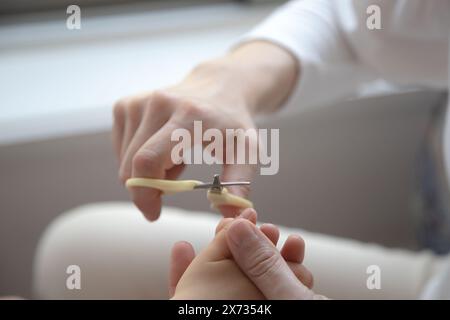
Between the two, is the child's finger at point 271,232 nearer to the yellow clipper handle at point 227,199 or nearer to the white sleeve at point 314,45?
the yellow clipper handle at point 227,199

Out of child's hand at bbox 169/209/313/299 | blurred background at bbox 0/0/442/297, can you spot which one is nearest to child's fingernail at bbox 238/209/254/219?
child's hand at bbox 169/209/313/299

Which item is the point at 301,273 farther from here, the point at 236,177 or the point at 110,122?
the point at 110,122

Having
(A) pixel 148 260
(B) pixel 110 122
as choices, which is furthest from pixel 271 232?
(B) pixel 110 122

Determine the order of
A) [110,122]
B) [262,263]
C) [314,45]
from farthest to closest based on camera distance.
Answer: [110,122]
[314,45]
[262,263]

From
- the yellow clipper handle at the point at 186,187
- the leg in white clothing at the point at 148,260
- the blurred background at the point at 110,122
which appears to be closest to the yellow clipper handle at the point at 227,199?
the yellow clipper handle at the point at 186,187
